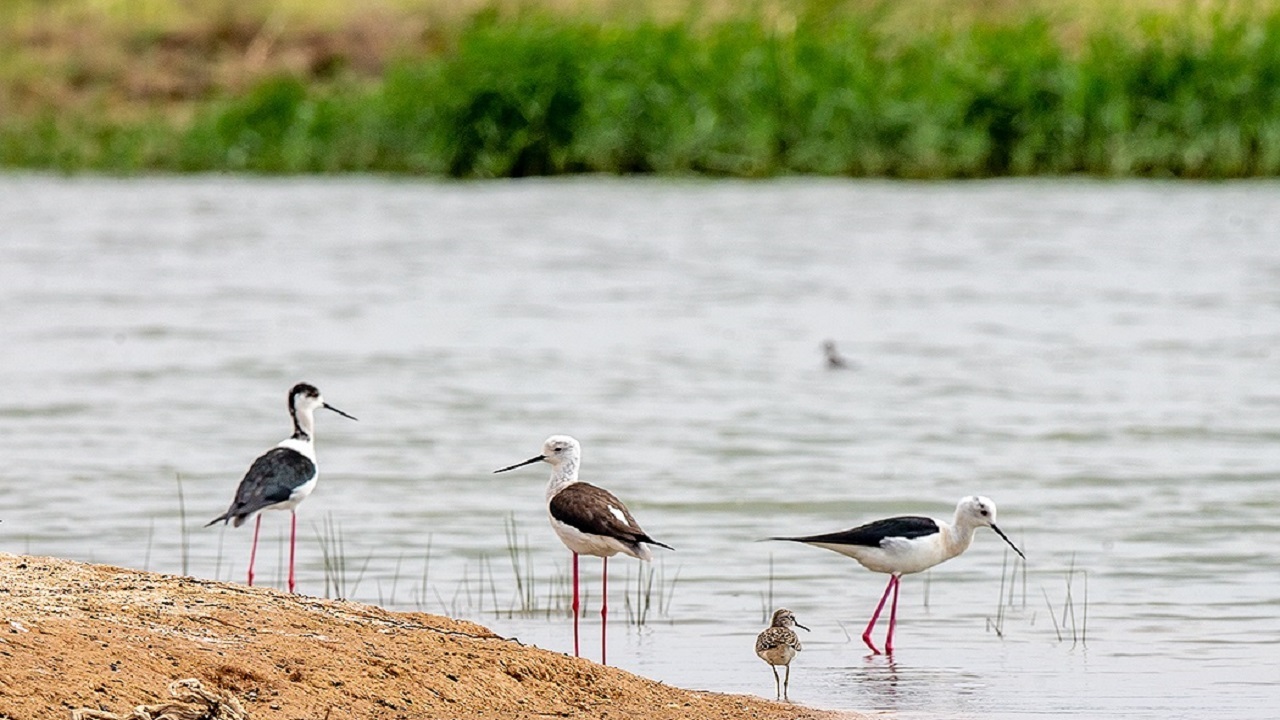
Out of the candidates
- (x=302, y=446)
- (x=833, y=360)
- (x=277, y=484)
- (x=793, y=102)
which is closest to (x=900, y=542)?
(x=277, y=484)

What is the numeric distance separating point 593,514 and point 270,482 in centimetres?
197

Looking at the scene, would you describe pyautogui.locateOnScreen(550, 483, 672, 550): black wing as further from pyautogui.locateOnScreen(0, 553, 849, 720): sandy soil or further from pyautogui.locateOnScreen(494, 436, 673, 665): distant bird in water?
pyautogui.locateOnScreen(0, 553, 849, 720): sandy soil

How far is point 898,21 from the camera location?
1320 inches

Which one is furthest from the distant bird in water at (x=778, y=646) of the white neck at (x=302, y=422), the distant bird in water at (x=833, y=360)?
the distant bird in water at (x=833, y=360)

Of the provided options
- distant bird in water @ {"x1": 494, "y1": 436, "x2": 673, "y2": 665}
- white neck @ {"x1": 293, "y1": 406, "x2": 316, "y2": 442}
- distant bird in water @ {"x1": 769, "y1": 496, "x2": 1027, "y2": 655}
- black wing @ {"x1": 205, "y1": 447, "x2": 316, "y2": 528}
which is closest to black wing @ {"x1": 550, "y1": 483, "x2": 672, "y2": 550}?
distant bird in water @ {"x1": 494, "y1": 436, "x2": 673, "y2": 665}

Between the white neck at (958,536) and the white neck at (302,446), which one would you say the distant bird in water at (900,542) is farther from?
the white neck at (302,446)

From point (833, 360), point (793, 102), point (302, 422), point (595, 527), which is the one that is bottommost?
point (595, 527)

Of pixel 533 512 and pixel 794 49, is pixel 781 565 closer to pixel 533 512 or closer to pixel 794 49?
pixel 533 512

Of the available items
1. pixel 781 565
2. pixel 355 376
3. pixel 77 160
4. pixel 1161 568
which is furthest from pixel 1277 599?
pixel 77 160

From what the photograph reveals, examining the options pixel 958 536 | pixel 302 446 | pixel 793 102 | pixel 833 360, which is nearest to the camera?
pixel 958 536

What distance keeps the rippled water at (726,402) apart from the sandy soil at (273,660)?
41.5 inches

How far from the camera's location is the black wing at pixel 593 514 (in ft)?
27.8

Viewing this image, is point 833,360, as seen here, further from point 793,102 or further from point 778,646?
point 793,102

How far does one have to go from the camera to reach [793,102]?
29.5 m
